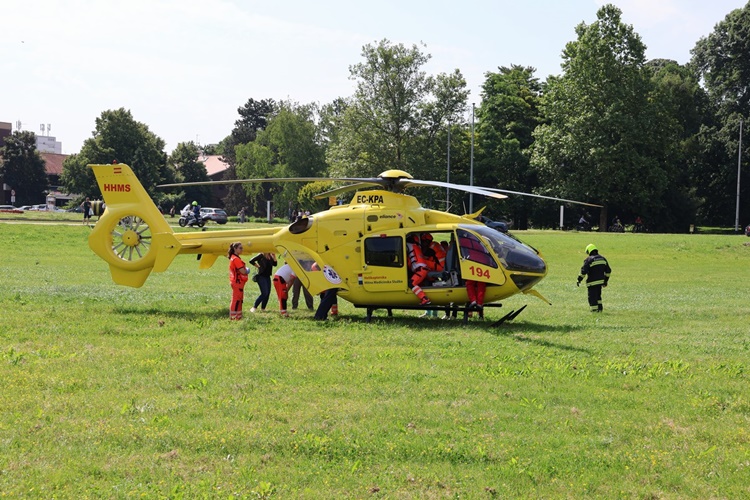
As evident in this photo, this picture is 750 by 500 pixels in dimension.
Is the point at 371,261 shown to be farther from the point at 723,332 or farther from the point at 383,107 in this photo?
the point at 383,107

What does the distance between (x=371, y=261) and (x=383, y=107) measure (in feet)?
192

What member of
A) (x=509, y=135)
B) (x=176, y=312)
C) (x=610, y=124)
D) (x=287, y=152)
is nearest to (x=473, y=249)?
(x=176, y=312)

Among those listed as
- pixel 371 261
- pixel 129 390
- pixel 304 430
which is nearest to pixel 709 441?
pixel 304 430

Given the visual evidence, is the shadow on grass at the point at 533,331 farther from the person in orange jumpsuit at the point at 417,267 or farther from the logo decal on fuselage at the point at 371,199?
the logo decal on fuselage at the point at 371,199

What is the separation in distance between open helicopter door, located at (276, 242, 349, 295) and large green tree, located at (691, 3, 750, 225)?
6513 centimetres

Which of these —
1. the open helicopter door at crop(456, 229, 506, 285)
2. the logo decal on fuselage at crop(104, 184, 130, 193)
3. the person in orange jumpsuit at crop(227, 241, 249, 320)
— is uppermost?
the logo decal on fuselage at crop(104, 184, 130, 193)

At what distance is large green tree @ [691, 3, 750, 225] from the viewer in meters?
74.1

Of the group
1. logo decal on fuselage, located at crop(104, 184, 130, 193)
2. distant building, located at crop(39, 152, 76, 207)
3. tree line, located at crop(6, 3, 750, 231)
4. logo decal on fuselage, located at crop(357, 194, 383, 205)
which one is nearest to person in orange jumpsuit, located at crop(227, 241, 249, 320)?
logo decal on fuselage, located at crop(357, 194, 383, 205)

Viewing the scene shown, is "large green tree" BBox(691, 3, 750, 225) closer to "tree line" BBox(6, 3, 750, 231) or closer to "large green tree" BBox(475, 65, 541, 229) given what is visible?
"tree line" BBox(6, 3, 750, 231)

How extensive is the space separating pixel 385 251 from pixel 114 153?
7814 cm

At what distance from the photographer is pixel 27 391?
10203 millimetres

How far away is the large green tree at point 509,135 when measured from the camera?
76.8m

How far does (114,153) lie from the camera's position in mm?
88938

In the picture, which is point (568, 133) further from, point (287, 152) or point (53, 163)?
point (53, 163)
